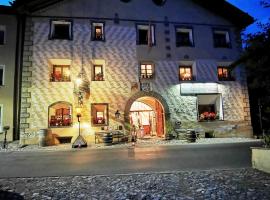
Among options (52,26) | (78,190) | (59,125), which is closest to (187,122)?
(59,125)

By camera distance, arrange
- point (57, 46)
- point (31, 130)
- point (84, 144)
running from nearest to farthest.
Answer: point (84, 144) < point (31, 130) < point (57, 46)

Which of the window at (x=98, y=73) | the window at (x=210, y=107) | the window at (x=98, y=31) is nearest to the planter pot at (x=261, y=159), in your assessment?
the window at (x=210, y=107)

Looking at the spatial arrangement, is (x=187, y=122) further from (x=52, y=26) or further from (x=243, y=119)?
(x=52, y=26)

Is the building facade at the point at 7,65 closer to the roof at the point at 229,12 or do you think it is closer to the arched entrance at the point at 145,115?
the arched entrance at the point at 145,115

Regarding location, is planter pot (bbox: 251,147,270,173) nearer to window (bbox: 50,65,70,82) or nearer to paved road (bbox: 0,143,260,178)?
paved road (bbox: 0,143,260,178)

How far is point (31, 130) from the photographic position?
15750mm

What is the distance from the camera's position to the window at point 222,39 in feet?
64.0

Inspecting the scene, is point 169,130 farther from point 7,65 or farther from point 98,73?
point 7,65

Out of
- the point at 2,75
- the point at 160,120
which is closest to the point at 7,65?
the point at 2,75

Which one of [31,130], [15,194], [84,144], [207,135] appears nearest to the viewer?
[15,194]

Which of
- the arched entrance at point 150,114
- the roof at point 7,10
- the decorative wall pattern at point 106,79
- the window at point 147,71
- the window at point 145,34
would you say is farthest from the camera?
the window at point 145,34

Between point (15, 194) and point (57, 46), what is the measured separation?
13.3m

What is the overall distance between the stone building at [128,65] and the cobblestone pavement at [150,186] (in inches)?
411

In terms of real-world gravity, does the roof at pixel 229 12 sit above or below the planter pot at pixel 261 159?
above
